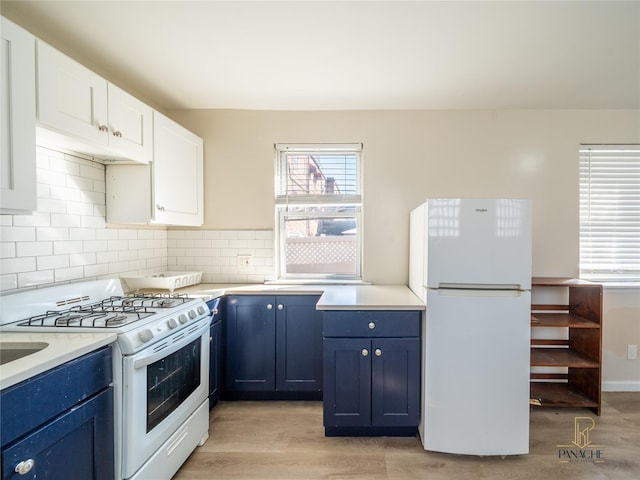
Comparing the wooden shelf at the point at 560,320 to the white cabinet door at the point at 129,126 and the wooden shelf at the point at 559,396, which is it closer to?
the wooden shelf at the point at 559,396

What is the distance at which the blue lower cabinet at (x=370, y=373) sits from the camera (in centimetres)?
191

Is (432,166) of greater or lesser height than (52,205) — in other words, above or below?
above

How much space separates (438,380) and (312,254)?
1.48 meters

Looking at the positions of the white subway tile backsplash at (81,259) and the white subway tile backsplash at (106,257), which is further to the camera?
the white subway tile backsplash at (106,257)

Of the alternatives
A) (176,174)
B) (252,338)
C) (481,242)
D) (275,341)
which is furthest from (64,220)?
(481,242)

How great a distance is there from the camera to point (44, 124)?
134 cm

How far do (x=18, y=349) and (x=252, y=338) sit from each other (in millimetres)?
1371

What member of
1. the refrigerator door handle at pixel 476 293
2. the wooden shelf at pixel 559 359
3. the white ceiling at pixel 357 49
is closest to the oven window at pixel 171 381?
the refrigerator door handle at pixel 476 293

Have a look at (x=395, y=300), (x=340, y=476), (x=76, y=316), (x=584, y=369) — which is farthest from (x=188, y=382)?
(x=584, y=369)

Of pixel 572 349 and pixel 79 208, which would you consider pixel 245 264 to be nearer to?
pixel 79 208

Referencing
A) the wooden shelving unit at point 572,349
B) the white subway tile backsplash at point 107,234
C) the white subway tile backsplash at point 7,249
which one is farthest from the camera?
the wooden shelving unit at point 572,349

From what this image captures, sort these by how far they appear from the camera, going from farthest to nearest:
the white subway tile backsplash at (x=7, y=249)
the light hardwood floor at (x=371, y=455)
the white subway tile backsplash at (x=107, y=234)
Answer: the white subway tile backsplash at (x=107, y=234)
the light hardwood floor at (x=371, y=455)
the white subway tile backsplash at (x=7, y=249)

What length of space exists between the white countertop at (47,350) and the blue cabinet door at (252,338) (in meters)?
1.12

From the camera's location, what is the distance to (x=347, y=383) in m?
1.94
